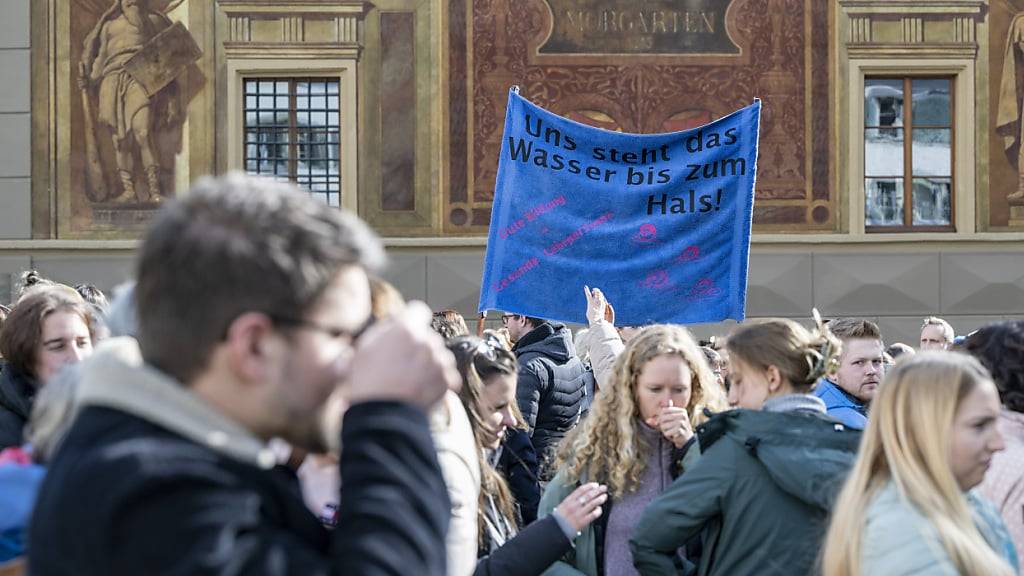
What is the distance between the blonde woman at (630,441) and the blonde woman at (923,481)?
4.89 feet

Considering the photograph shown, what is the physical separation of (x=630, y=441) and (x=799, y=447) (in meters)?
0.88

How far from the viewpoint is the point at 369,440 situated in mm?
1492

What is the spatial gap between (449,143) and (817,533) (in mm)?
12045

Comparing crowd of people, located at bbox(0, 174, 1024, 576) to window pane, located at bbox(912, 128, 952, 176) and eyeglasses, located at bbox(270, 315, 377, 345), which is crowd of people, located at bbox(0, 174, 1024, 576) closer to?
eyeglasses, located at bbox(270, 315, 377, 345)

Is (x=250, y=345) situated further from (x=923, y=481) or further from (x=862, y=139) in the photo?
(x=862, y=139)

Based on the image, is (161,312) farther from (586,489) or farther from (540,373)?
(540,373)

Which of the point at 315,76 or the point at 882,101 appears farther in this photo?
→ the point at 882,101

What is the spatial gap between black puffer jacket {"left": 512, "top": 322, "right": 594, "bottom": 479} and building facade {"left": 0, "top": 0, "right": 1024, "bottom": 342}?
322 inches

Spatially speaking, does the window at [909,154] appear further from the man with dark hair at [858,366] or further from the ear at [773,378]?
the ear at [773,378]

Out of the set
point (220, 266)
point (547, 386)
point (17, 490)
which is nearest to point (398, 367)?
point (220, 266)

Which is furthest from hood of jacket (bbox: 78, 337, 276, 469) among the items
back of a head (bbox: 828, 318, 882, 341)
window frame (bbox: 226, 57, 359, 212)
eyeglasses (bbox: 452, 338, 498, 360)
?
window frame (bbox: 226, 57, 359, 212)

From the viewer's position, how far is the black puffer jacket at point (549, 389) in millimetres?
6516

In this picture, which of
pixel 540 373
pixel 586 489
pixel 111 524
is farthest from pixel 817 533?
pixel 540 373

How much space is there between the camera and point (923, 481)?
2.55m
